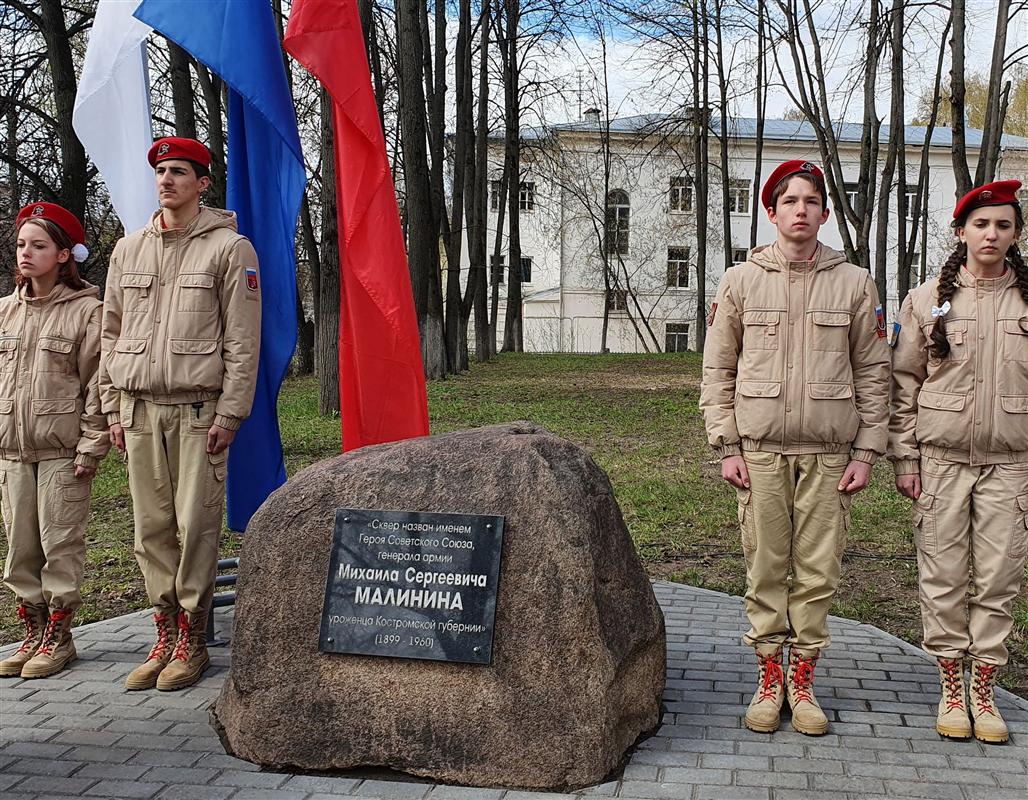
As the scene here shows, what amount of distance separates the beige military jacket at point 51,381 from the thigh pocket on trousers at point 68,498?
9cm

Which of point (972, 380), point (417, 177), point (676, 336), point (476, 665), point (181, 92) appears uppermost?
point (181, 92)

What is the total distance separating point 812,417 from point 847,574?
2872 millimetres

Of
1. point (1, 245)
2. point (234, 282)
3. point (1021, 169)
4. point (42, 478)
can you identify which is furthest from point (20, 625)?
point (1021, 169)

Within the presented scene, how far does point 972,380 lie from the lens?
3961mm

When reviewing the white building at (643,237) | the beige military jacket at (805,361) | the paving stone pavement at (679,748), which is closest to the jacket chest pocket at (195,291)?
the paving stone pavement at (679,748)

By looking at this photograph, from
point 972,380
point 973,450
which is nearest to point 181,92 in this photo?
point 972,380

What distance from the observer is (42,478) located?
15.4 feet

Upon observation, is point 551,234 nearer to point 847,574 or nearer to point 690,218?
point 690,218

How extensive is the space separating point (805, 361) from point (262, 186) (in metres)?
2.73

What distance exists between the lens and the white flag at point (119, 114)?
490cm

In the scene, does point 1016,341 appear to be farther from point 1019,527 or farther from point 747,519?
point 747,519

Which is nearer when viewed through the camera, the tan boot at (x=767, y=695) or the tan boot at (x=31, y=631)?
the tan boot at (x=767, y=695)

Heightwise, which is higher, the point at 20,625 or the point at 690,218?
the point at 690,218

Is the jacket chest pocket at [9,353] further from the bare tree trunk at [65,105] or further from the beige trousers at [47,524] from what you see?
the bare tree trunk at [65,105]
